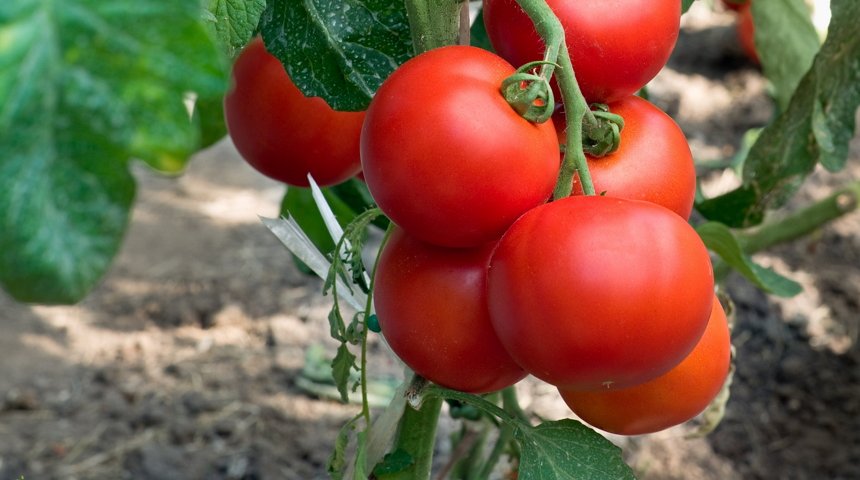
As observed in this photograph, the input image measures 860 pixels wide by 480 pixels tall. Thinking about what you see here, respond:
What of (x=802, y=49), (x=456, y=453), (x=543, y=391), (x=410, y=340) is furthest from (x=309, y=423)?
(x=410, y=340)

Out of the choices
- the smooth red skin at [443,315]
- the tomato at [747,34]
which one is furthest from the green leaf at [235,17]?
the tomato at [747,34]

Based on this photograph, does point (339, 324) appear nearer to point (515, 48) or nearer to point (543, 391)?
point (515, 48)

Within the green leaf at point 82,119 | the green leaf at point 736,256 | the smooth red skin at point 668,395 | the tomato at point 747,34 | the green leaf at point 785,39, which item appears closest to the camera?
the green leaf at point 82,119

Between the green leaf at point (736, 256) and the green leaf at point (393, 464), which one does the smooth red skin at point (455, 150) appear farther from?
the green leaf at point (736, 256)

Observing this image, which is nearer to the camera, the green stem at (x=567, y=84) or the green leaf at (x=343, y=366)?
the green stem at (x=567, y=84)

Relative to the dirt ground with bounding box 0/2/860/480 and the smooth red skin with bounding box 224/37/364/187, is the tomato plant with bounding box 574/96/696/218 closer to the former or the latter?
the smooth red skin with bounding box 224/37/364/187

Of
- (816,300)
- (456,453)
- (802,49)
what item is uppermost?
(802,49)
